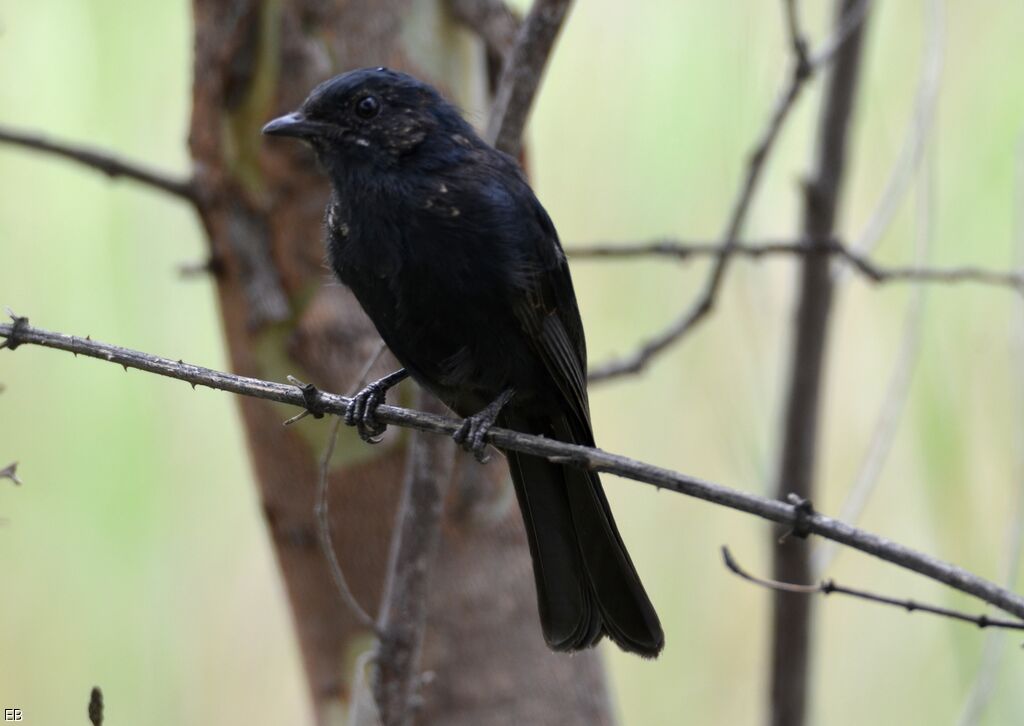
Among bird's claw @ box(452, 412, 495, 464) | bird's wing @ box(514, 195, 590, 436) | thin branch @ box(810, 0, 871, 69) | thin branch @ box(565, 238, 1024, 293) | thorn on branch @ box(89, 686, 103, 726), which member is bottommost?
thorn on branch @ box(89, 686, 103, 726)

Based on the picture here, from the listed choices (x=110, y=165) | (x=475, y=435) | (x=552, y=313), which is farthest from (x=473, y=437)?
(x=110, y=165)

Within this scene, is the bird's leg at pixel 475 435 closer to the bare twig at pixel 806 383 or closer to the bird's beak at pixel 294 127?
the bird's beak at pixel 294 127

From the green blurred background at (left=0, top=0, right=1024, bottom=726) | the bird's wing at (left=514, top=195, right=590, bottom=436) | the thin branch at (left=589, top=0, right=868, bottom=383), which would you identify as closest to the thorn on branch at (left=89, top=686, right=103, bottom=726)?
the bird's wing at (left=514, top=195, right=590, bottom=436)

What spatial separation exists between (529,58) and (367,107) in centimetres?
39

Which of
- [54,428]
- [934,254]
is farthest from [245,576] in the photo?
[934,254]

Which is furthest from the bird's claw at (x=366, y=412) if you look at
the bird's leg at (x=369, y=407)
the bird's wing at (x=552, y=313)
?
the bird's wing at (x=552, y=313)

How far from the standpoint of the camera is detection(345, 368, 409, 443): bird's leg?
102 inches

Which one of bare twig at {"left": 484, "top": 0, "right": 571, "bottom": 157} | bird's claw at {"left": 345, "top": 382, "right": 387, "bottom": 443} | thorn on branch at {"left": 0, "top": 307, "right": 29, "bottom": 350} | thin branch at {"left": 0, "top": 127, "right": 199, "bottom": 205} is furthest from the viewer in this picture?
thin branch at {"left": 0, "top": 127, "right": 199, "bottom": 205}

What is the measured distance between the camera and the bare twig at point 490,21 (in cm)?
322

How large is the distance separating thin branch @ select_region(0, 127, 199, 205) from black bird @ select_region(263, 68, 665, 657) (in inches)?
18.8

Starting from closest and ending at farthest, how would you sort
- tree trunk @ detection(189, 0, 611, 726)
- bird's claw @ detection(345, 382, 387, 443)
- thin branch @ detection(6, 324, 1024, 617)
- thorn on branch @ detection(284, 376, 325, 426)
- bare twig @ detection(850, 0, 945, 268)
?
thin branch @ detection(6, 324, 1024, 617), thorn on branch @ detection(284, 376, 325, 426), bird's claw @ detection(345, 382, 387, 443), tree trunk @ detection(189, 0, 611, 726), bare twig @ detection(850, 0, 945, 268)

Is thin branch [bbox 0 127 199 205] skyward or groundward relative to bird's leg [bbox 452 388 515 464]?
skyward

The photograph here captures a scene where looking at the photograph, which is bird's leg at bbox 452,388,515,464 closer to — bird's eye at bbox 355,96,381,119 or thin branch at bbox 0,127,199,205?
bird's eye at bbox 355,96,381,119

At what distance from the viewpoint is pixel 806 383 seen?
11.3 ft
